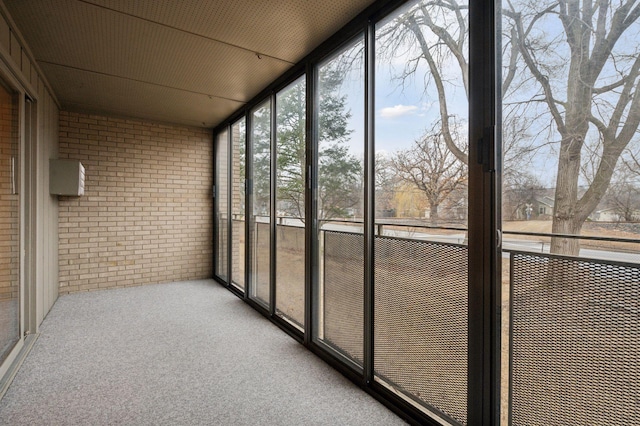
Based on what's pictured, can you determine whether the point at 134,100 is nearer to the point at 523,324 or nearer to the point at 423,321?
the point at 423,321

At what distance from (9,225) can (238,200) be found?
2.59 m

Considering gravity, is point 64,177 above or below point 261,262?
above

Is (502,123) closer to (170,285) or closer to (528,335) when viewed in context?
(528,335)

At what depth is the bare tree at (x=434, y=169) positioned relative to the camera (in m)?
1.86

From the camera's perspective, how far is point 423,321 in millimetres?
1989

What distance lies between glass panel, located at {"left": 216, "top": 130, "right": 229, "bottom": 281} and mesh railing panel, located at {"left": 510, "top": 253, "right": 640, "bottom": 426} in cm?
438

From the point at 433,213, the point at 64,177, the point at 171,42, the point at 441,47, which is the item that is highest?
the point at 171,42

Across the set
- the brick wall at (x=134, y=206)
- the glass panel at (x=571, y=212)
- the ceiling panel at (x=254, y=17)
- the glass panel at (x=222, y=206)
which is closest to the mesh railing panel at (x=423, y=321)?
the glass panel at (x=571, y=212)

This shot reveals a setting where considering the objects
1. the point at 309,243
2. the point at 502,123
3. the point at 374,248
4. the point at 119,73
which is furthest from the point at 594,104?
the point at 119,73

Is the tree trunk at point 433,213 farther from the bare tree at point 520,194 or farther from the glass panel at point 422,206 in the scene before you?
the bare tree at point 520,194

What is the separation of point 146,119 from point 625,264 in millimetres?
5710

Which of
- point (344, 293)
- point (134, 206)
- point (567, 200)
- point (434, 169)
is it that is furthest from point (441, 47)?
point (134, 206)

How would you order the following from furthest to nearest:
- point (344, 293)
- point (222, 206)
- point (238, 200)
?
point (222, 206) → point (238, 200) → point (344, 293)

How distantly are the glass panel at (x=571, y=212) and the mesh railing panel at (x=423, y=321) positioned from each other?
25cm
